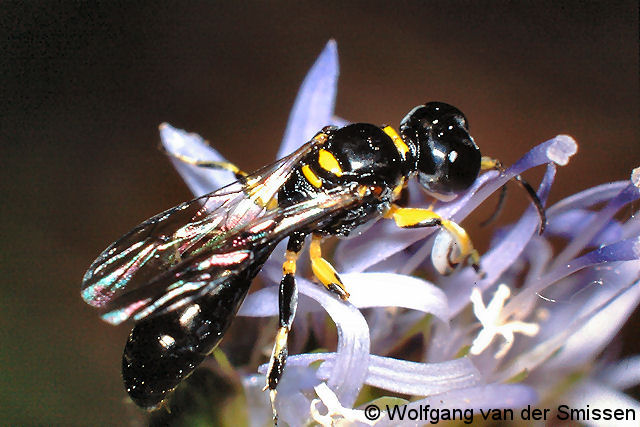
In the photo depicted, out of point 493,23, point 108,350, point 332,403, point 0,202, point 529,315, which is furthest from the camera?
point 493,23

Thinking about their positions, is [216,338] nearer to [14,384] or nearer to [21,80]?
[14,384]

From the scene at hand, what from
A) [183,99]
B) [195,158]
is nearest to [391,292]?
[195,158]

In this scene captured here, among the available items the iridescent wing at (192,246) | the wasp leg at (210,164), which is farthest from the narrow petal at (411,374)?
the wasp leg at (210,164)

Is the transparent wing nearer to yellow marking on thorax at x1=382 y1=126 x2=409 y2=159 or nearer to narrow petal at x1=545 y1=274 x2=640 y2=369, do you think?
yellow marking on thorax at x1=382 y1=126 x2=409 y2=159

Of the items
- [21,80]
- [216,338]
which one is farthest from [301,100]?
[21,80]

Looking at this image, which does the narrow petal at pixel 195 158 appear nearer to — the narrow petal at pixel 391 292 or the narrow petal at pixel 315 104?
the narrow petal at pixel 315 104

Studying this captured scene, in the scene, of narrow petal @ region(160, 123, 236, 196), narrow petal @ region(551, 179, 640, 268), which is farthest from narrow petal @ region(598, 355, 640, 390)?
narrow petal @ region(160, 123, 236, 196)

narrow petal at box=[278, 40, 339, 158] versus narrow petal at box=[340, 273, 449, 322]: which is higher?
narrow petal at box=[278, 40, 339, 158]
